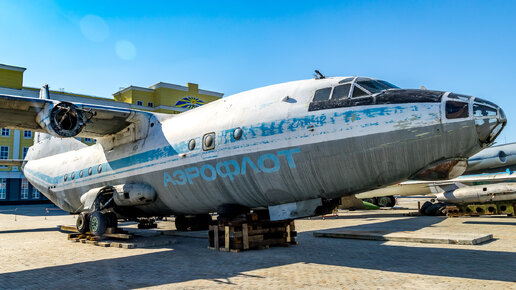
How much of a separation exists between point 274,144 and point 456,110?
429 cm

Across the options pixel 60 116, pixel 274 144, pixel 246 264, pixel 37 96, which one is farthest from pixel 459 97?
pixel 37 96

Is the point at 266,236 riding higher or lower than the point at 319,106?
lower

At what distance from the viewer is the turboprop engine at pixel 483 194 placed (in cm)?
2148

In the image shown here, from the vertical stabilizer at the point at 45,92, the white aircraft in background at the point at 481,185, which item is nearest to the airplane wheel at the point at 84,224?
the vertical stabilizer at the point at 45,92

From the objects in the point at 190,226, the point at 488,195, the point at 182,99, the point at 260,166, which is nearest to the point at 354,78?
the point at 260,166

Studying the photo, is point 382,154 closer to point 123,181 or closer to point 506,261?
point 506,261

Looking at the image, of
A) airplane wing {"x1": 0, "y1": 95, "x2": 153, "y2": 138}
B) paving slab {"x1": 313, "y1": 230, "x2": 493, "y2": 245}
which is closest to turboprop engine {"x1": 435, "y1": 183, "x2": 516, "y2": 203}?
paving slab {"x1": 313, "y1": 230, "x2": 493, "y2": 245}

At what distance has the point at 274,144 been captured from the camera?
9688 millimetres

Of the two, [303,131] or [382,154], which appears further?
[303,131]

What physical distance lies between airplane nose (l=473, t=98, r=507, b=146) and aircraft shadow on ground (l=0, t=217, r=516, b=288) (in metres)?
2.92

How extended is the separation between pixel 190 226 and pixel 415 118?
12.8m

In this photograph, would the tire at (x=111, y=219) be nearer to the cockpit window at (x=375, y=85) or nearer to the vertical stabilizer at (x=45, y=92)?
the vertical stabilizer at (x=45, y=92)

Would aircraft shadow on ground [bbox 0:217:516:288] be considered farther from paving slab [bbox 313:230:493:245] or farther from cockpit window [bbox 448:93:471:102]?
cockpit window [bbox 448:93:471:102]

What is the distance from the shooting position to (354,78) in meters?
9.69
